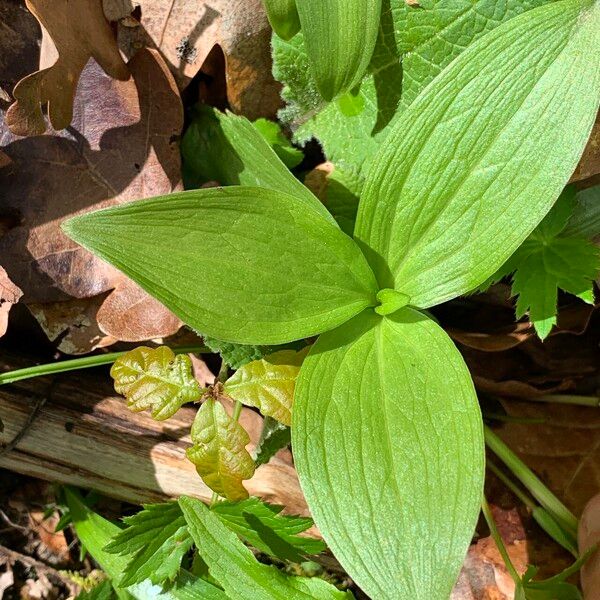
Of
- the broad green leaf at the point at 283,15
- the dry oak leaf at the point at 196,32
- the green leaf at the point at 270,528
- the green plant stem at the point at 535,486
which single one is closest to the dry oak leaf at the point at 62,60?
the dry oak leaf at the point at 196,32

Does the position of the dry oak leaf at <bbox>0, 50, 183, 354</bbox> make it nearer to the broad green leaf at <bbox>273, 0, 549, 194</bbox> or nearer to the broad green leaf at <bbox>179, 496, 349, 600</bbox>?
the broad green leaf at <bbox>273, 0, 549, 194</bbox>

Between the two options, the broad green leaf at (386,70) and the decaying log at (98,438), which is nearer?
the broad green leaf at (386,70)

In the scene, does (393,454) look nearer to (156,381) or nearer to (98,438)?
(156,381)

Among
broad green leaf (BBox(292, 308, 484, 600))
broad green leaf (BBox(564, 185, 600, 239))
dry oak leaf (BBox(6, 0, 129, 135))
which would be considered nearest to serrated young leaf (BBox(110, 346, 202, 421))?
broad green leaf (BBox(292, 308, 484, 600))

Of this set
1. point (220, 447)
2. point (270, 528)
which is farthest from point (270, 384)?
point (270, 528)

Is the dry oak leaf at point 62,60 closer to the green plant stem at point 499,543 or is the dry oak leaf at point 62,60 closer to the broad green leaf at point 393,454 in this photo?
the broad green leaf at point 393,454

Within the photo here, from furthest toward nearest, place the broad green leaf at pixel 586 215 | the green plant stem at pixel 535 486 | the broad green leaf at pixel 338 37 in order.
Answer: the green plant stem at pixel 535 486
the broad green leaf at pixel 586 215
the broad green leaf at pixel 338 37

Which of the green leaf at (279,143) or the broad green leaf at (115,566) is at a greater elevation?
the green leaf at (279,143)
